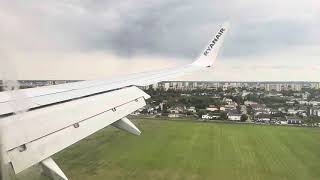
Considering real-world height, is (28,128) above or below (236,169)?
above

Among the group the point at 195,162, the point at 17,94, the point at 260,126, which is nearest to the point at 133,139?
the point at 195,162

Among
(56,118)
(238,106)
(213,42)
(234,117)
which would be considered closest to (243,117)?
(234,117)

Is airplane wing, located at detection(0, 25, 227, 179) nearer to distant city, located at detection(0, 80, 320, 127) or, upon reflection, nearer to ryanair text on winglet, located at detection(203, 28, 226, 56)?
ryanair text on winglet, located at detection(203, 28, 226, 56)

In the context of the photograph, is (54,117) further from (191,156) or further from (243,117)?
(243,117)

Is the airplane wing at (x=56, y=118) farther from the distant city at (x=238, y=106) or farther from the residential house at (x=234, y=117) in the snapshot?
the residential house at (x=234, y=117)

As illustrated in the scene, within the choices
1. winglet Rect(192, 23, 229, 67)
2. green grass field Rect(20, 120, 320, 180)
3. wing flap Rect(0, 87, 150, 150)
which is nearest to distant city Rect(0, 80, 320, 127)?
green grass field Rect(20, 120, 320, 180)

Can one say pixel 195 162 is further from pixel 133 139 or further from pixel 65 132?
pixel 65 132

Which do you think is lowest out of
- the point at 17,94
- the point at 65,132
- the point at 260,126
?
the point at 260,126
